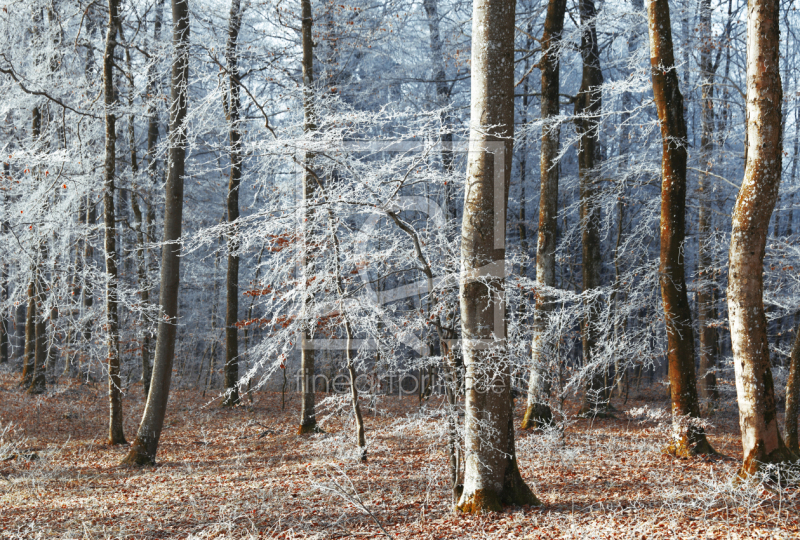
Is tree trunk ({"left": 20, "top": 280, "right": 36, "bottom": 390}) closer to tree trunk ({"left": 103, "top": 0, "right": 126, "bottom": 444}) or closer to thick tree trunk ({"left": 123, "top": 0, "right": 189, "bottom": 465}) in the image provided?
tree trunk ({"left": 103, "top": 0, "right": 126, "bottom": 444})

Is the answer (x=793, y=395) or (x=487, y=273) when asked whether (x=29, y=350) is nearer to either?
(x=487, y=273)

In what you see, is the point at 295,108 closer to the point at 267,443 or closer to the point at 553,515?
the point at 267,443

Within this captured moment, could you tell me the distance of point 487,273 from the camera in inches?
194

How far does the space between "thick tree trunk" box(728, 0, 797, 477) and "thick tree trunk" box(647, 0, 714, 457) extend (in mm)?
1759

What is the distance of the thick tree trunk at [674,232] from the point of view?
23.1ft

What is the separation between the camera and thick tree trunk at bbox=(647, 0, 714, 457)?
23.1 feet

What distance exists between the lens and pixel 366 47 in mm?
13594

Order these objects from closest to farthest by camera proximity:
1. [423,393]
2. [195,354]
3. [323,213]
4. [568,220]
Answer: [323,213], [423,393], [568,220], [195,354]

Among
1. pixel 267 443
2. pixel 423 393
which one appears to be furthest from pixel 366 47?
pixel 267 443

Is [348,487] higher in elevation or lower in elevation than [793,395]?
lower

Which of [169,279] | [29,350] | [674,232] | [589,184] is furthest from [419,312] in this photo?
[29,350]

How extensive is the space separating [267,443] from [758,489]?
25.4ft

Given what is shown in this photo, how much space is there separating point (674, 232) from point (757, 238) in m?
2.03

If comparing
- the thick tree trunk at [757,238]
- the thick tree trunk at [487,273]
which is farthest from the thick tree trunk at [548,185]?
the thick tree trunk at [487,273]
